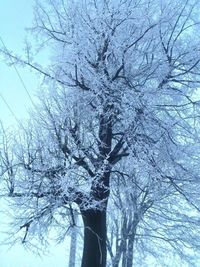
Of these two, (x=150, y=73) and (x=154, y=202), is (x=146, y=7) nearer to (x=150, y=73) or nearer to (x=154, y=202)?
(x=150, y=73)

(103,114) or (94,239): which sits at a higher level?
(103,114)

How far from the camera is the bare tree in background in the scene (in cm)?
723

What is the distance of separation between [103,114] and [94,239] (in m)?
2.36

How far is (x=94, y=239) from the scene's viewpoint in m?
7.46

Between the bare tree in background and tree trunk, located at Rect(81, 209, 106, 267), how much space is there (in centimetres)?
2

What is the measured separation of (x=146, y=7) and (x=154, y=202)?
23.3ft

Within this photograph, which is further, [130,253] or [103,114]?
[130,253]

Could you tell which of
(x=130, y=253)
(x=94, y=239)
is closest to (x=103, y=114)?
(x=94, y=239)

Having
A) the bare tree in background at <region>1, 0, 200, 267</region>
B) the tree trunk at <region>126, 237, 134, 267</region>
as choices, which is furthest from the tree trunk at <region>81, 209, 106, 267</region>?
Result: the tree trunk at <region>126, 237, 134, 267</region>

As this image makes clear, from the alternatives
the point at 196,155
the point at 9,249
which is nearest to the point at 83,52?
the point at 196,155

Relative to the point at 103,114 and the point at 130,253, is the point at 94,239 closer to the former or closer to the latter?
the point at 103,114

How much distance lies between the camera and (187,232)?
12641 millimetres

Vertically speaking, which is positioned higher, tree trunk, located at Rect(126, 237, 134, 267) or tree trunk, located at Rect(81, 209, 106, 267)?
tree trunk, located at Rect(126, 237, 134, 267)

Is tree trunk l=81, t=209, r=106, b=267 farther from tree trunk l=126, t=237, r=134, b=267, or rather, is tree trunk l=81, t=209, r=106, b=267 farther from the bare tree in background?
tree trunk l=126, t=237, r=134, b=267
